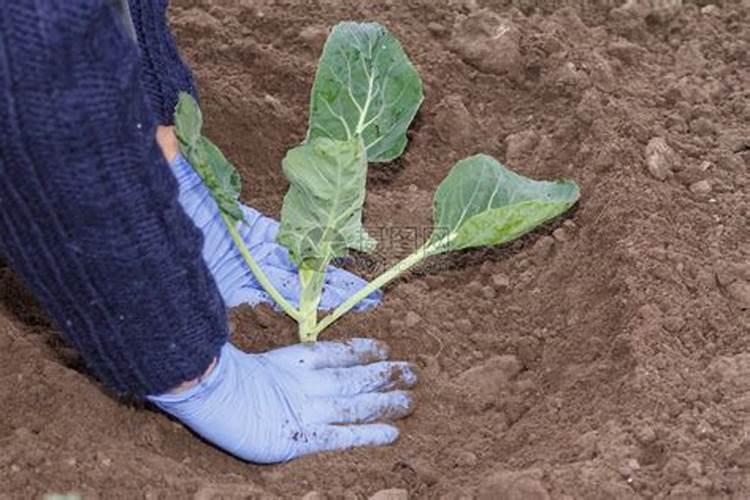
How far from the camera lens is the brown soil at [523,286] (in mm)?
1718

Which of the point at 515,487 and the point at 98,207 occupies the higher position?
the point at 98,207

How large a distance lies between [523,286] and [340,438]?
0.47 meters

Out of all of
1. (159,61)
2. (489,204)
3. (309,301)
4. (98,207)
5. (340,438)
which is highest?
(98,207)

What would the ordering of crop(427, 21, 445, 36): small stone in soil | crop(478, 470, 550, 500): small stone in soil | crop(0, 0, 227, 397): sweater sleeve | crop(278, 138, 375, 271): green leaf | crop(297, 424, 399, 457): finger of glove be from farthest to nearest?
crop(427, 21, 445, 36): small stone in soil
crop(297, 424, 399, 457): finger of glove
crop(278, 138, 375, 271): green leaf
crop(478, 470, 550, 500): small stone in soil
crop(0, 0, 227, 397): sweater sleeve

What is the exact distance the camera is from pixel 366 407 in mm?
1956

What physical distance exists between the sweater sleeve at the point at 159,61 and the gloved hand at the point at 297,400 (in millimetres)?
457

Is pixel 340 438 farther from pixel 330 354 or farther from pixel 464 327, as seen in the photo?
pixel 464 327

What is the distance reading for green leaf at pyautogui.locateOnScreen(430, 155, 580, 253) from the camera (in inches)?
71.8

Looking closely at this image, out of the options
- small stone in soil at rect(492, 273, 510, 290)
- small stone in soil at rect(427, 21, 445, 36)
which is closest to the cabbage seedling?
small stone in soil at rect(492, 273, 510, 290)

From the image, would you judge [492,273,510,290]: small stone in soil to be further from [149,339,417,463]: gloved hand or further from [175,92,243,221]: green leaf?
[175,92,243,221]: green leaf

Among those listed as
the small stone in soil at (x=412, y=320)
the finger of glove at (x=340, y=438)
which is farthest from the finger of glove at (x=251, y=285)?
the finger of glove at (x=340, y=438)

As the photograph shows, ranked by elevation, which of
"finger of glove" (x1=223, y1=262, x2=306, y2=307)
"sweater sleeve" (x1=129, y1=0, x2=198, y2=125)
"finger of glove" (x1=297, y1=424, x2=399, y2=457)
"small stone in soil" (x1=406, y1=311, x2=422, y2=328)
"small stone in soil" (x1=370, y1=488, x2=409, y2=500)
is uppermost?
"sweater sleeve" (x1=129, y1=0, x2=198, y2=125)

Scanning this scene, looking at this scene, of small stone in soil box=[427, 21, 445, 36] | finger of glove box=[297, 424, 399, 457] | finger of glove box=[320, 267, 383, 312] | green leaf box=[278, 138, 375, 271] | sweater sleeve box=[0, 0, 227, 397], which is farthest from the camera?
small stone in soil box=[427, 21, 445, 36]

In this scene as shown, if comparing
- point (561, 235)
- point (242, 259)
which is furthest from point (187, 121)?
point (561, 235)
